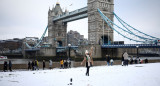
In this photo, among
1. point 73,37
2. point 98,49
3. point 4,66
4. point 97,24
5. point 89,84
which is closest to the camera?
point 89,84

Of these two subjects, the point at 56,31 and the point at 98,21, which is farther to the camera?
the point at 56,31

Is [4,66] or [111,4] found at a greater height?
[111,4]

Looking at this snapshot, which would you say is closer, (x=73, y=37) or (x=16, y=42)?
(x=16, y=42)

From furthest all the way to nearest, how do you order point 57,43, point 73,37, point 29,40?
point 73,37 → point 29,40 → point 57,43

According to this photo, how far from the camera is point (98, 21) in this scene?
52.4 metres

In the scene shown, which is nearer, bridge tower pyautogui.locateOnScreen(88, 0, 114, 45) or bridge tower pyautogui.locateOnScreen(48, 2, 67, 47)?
bridge tower pyautogui.locateOnScreen(88, 0, 114, 45)

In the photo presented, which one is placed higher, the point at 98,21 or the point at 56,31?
the point at 98,21

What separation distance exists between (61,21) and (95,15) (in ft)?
101

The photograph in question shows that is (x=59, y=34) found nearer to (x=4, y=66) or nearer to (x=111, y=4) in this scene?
(x=111, y=4)

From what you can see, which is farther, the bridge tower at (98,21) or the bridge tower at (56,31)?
the bridge tower at (56,31)

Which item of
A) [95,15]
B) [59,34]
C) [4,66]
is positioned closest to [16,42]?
[59,34]

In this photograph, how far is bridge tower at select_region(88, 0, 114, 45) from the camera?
52.3 meters

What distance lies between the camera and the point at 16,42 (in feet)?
392

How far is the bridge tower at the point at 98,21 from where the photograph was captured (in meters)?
52.3
